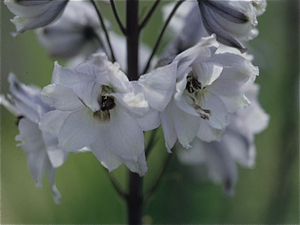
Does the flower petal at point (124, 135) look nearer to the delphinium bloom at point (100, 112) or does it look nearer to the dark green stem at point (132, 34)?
the delphinium bloom at point (100, 112)

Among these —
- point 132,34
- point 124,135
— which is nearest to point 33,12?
point 132,34

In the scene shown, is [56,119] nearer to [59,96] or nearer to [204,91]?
[59,96]

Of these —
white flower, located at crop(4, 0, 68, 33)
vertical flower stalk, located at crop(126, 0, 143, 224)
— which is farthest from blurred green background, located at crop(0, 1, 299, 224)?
white flower, located at crop(4, 0, 68, 33)

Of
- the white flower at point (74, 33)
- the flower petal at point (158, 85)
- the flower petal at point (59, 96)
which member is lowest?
the white flower at point (74, 33)

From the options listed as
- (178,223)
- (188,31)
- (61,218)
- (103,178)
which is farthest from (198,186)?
(188,31)

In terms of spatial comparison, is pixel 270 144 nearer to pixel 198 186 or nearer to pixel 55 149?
pixel 198 186

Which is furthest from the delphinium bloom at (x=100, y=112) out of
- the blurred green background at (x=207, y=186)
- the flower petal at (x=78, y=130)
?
the blurred green background at (x=207, y=186)
